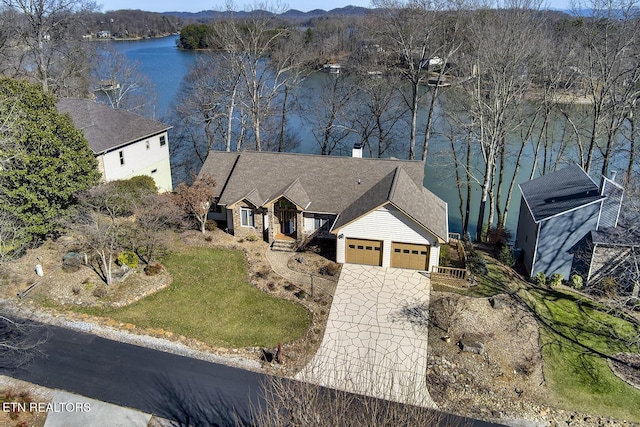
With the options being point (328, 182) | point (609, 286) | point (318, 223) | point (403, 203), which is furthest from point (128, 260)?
point (609, 286)

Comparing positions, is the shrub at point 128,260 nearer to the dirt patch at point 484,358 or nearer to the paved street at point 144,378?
the paved street at point 144,378

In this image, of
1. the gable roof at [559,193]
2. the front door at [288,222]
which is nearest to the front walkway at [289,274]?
the front door at [288,222]

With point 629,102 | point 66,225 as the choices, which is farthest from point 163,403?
point 629,102

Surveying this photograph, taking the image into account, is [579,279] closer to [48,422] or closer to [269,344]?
[269,344]

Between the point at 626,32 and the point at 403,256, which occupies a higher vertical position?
the point at 626,32

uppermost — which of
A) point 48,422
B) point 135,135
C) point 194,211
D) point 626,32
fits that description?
point 626,32

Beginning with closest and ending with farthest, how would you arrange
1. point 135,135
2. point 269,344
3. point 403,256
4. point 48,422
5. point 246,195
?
point 48,422, point 269,344, point 403,256, point 246,195, point 135,135

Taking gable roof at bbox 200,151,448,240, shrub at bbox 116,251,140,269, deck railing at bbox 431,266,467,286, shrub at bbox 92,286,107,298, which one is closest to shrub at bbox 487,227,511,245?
gable roof at bbox 200,151,448,240
